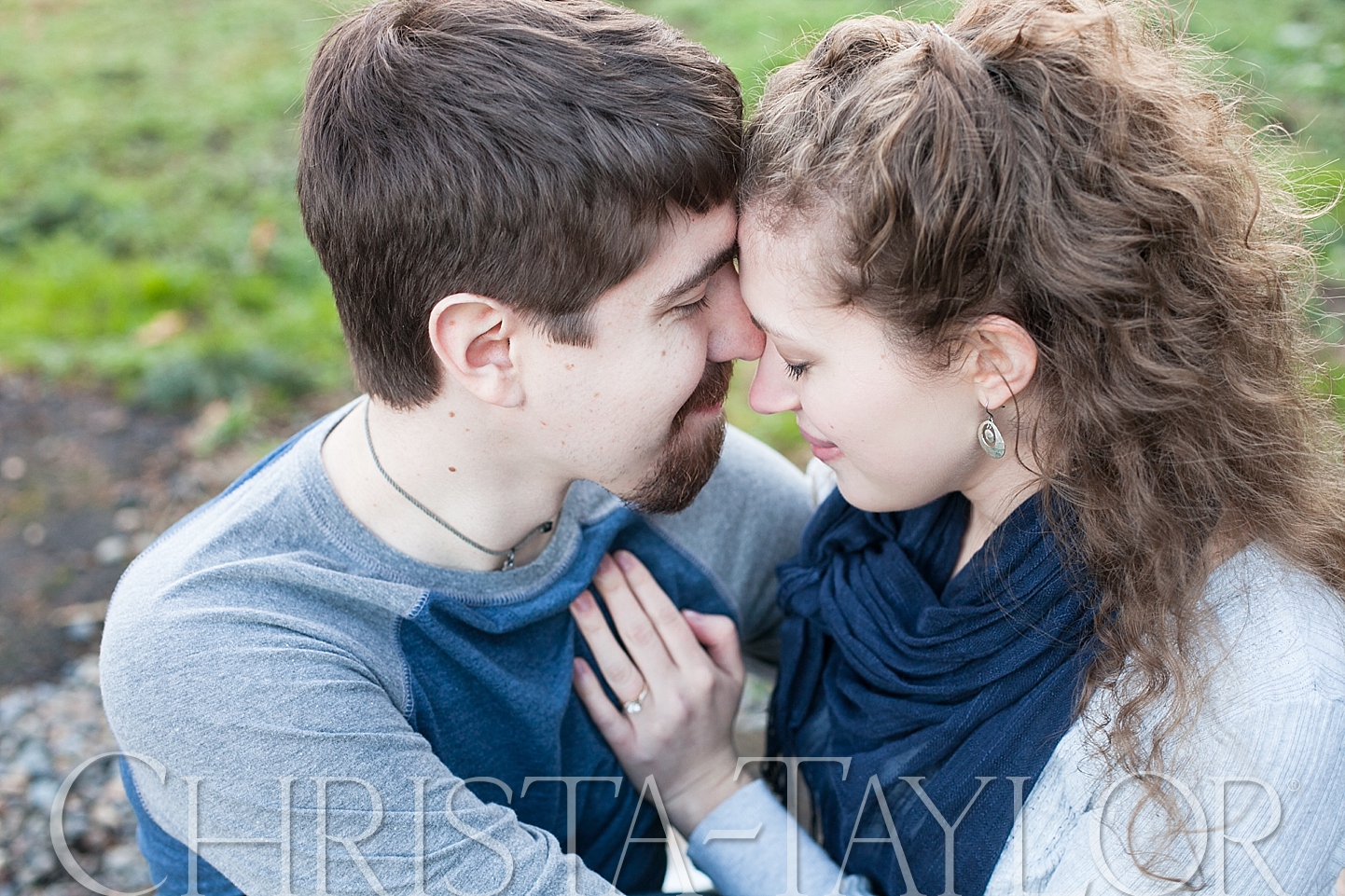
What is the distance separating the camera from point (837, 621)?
2.40 meters

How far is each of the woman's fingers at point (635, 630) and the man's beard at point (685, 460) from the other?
19 cm

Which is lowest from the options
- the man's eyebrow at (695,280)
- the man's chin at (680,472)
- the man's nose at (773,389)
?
the man's chin at (680,472)

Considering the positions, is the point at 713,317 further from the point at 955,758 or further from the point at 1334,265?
the point at 1334,265

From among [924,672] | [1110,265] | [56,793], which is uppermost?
[1110,265]

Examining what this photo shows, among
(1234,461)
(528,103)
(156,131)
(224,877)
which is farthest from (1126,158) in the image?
(156,131)

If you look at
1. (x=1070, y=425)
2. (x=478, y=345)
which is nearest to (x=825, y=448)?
(x=1070, y=425)

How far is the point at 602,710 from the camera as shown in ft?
8.05

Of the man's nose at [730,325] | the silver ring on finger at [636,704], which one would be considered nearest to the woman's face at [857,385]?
the man's nose at [730,325]

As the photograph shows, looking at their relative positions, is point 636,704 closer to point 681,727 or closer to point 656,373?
point 681,727

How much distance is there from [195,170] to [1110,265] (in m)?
6.08

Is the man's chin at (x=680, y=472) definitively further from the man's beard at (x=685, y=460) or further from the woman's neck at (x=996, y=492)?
the woman's neck at (x=996, y=492)

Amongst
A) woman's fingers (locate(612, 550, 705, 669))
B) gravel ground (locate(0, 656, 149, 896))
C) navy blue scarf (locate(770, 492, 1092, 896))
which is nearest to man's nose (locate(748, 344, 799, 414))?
navy blue scarf (locate(770, 492, 1092, 896))

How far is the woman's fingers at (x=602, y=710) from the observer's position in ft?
8.05

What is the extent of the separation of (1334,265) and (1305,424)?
137 inches
